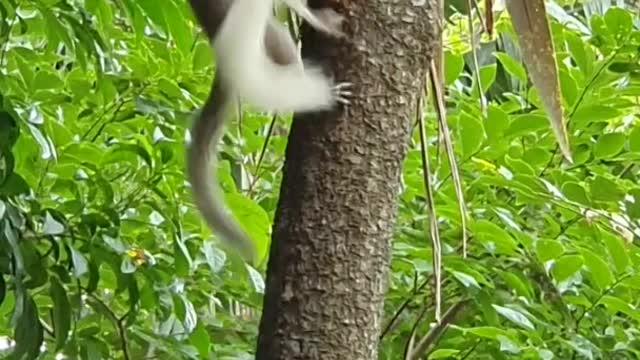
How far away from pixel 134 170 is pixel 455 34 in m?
0.48

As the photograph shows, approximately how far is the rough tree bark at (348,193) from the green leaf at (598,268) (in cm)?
47

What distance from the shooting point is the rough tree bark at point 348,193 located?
64 cm

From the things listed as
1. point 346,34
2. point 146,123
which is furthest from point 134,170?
point 346,34

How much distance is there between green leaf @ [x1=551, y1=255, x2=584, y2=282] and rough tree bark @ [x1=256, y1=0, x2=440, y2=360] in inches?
17.2

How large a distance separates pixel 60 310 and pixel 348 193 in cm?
40

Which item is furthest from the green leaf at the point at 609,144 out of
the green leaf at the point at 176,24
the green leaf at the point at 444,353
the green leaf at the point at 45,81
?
the green leaf at the point at 45,81

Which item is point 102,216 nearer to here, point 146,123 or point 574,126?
point 146,123

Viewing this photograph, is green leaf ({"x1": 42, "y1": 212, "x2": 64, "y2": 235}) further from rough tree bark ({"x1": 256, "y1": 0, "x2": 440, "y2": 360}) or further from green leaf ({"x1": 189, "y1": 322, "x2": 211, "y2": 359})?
rough tree bark ({"x1": 256, "y1": 0, "x2": 440, "y2": 360})

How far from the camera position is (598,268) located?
3.59 ft

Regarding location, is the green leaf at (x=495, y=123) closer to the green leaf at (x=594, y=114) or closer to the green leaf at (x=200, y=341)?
the green leaf at (x=594, y=114)

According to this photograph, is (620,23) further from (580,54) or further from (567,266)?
(567,266)

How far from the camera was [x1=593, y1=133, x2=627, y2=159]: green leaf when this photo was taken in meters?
1.14

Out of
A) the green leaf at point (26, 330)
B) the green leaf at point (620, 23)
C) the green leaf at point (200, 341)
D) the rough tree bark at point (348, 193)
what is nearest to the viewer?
the rough tree bark at point (348, 193)

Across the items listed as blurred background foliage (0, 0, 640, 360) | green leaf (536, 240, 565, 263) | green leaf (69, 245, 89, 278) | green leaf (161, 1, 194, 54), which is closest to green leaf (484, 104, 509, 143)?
blurred background foliage (0, 0, 640, 360)
